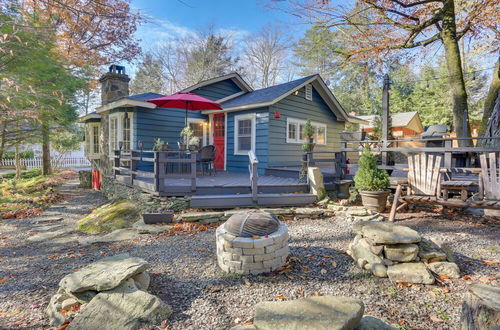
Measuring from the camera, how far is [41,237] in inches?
194

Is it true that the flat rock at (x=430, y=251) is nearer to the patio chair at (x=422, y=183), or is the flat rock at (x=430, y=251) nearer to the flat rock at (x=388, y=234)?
the flat rock at (x=388, y=234)

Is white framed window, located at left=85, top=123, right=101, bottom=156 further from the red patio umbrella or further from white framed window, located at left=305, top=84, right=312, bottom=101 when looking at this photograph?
white framed window, located at left=305, top=84, right=312, bottom=101

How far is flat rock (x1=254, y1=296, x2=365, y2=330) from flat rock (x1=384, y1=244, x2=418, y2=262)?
1263 mm

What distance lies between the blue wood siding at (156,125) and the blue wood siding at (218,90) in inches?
32.8

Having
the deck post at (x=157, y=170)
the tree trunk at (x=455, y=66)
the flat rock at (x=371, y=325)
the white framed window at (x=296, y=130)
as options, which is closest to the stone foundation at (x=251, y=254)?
the flat rock at (x=371, y=325)

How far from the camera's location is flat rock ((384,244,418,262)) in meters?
2.98

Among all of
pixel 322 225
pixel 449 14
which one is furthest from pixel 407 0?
pixel 322 225

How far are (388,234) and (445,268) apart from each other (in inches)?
25.2

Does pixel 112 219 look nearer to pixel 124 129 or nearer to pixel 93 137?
pixel 124 129

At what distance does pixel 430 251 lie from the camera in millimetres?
3062

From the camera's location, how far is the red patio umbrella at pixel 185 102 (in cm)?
696

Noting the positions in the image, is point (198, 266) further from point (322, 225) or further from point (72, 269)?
point (322, 225)

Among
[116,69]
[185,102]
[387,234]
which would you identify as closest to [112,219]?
[185,102]

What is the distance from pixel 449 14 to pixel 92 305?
10105 millimetres
